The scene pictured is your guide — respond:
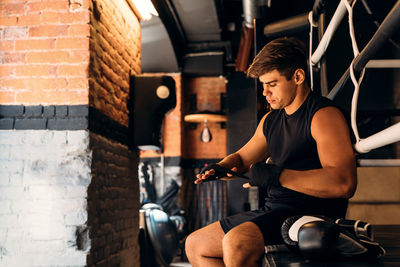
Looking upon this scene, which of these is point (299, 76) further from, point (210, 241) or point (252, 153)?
point (210, 241)

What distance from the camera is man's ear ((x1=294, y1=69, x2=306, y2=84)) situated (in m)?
1.42

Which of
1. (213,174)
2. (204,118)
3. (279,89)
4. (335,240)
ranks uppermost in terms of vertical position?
(204,118)

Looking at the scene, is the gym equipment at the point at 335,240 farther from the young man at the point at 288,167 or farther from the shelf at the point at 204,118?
the shelf at the point at 204,118

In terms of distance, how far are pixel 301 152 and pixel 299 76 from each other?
290mm

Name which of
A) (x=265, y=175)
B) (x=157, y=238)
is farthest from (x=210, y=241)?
(x=157, y=238)

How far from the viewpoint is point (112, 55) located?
2828mm

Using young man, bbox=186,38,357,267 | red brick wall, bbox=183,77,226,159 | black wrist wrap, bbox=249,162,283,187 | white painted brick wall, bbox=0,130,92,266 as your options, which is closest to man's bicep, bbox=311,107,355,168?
young man, bbox=186,38,357,267

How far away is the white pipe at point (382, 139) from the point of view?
0.97 m

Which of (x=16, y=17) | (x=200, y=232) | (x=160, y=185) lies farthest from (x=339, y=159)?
(x=160, y=185)

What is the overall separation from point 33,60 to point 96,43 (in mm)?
404

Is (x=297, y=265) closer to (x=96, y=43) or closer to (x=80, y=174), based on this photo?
(x=80, y=174)

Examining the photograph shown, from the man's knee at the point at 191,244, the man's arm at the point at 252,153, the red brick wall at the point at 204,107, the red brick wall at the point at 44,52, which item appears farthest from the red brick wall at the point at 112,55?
the red brick wall at the point at 204,107

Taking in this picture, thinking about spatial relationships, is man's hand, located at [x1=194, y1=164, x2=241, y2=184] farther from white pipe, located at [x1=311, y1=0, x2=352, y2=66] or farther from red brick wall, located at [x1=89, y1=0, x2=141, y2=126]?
red brick wall, located at [x1=89, y1=0, x2=141, y2=126]

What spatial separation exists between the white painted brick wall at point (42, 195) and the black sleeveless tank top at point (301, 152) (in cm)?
132
